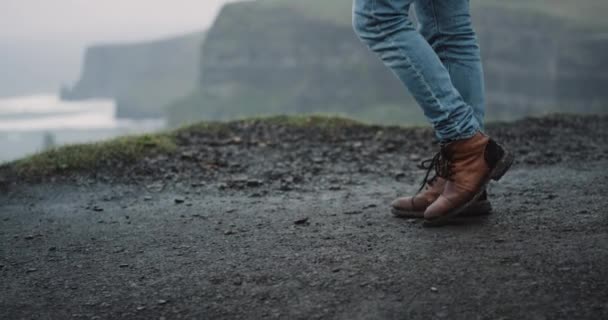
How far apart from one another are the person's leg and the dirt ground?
58 cm

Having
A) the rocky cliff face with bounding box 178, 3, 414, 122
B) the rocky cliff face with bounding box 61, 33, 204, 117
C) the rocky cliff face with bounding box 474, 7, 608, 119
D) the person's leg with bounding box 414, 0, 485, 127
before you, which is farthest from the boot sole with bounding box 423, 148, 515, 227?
the rocky cliff face with bounding box 61, 33, 204, 117

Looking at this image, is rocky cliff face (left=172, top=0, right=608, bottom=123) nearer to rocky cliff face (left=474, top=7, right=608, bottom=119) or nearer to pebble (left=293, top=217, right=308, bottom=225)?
rocky cliff face (left=474, top=7, right=608, bottom=119)

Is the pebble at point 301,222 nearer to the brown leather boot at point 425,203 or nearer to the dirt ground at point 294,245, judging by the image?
the dirt ground at point 294,245

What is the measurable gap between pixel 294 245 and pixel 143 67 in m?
150

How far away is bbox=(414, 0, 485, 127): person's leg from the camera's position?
7.81 ft

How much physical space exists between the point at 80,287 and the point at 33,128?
237 ft

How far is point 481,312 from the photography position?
1.42m

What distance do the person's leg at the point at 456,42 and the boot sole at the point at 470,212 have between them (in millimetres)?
417

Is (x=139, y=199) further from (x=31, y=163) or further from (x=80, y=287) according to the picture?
(x=80, y=287)

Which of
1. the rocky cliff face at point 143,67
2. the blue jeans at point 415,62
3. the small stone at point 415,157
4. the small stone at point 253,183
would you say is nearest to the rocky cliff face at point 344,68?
the rocky cliff face at point 143,67

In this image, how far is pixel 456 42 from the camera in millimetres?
2408

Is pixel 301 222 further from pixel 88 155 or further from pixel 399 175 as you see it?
pixel 88 155

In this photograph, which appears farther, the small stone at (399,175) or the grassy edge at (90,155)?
the grassy edge at (90,155)

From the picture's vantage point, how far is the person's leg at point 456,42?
7.81 ft
